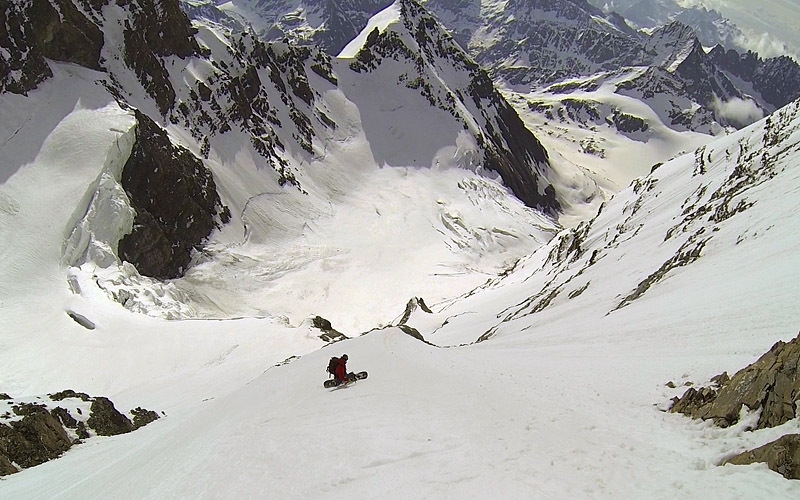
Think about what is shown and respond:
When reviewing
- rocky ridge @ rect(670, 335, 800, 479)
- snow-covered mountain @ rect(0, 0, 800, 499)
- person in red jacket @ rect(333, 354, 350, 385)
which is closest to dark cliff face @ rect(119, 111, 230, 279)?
snow-covered mountain @ rect(0, 0, 800, 499)

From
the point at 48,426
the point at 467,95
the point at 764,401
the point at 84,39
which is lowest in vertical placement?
the point at 764,401

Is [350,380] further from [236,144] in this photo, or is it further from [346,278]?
[236,144]

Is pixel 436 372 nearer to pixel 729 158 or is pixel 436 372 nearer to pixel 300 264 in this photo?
pixel 729 158

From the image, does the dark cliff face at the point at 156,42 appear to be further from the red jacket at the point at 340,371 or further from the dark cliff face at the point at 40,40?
the red jacket at the point at 340,371

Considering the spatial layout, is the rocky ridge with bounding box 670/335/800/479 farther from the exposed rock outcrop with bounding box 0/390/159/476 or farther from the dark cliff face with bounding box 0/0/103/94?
the dark cliff face with bounding box 0/0/103/94

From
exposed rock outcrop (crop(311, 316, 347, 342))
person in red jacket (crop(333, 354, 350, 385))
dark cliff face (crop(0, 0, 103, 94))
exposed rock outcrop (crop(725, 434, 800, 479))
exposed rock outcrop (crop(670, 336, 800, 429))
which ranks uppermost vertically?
dark cliff face (crop(0, 0, 103, 94))

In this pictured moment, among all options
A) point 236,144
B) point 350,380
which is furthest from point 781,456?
point 236,144

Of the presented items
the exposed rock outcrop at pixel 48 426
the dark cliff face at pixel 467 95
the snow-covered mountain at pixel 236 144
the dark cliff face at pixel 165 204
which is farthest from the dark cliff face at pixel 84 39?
the exposed rock outcrop at pixel 48 426

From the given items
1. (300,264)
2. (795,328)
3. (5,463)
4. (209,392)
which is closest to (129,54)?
(300,264)
